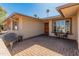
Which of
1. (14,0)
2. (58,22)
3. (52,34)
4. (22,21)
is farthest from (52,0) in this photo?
(52,34)

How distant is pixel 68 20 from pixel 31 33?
4.89m

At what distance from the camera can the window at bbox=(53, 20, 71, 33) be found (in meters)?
11.1

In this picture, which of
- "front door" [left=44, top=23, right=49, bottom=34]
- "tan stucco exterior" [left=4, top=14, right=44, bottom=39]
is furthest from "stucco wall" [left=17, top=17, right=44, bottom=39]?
"front door" [left=44, top=23, right=49, bottom=34]

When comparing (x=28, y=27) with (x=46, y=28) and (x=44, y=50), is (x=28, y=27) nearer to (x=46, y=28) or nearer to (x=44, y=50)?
(x=46, y=28)

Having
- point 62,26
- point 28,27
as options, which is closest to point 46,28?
point 62,26

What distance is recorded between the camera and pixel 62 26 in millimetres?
11852

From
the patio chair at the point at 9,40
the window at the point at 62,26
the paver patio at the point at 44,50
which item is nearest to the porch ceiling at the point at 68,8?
the paver patio at the point at 44,50

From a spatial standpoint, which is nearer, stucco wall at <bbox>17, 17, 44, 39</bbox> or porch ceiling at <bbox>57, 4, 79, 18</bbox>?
porch ceiling at <bbox>57, 4, 79, 18</bbox>

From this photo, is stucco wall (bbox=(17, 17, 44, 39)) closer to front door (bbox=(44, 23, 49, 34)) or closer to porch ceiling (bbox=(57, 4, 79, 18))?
front door (bbox=(44, 23, 49, 34))

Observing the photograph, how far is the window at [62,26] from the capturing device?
36.4 ft

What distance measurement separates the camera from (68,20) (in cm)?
1112

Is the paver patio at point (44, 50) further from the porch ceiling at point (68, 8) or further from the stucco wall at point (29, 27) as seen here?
the stucco wall at point (29, 27)

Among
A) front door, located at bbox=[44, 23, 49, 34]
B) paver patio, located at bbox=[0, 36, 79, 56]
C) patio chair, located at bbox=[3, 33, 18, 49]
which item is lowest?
paver patio, located at bbox=[0, 36, 79, 56]

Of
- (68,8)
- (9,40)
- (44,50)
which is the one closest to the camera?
(44,50)
